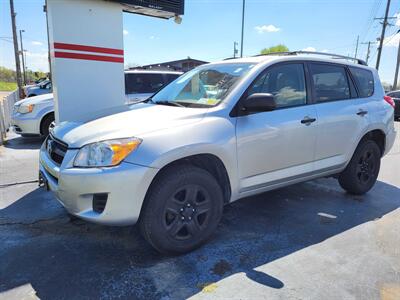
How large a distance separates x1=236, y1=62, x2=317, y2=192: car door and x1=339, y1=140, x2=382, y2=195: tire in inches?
38.6

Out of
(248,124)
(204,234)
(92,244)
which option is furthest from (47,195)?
(248,124)

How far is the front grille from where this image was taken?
311 centimetres

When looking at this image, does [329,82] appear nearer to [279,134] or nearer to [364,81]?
[364,81]

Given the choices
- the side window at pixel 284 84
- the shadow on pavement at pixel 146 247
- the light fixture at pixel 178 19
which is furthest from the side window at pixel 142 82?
the side window at pixel 284 84

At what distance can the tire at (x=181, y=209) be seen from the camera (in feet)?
9.41

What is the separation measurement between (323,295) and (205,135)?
1.57 m

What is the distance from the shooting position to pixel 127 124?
3070mm

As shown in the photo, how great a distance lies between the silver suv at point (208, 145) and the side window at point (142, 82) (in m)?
4.81

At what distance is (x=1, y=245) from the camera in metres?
3.32

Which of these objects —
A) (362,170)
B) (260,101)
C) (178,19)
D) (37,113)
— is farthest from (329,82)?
(37,113)

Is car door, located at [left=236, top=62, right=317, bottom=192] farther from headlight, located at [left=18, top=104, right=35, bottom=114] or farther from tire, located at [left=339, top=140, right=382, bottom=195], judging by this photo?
headlight, located at [left=18, top=104, right=35, bottom=114]

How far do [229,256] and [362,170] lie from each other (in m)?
2.67

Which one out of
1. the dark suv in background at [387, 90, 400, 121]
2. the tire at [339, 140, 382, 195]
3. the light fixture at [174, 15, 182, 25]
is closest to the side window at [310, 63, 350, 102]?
the tire at [339, 140, 382, 195]

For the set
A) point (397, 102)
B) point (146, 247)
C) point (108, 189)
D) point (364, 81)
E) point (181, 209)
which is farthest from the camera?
point (397, 102)
